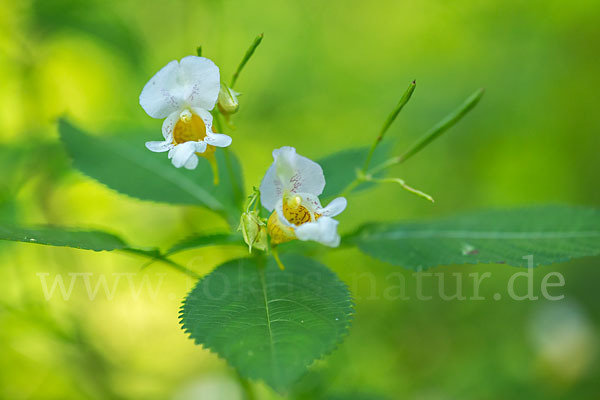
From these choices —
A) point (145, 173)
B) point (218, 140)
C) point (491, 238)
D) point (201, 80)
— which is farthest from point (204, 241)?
point (491, 238)

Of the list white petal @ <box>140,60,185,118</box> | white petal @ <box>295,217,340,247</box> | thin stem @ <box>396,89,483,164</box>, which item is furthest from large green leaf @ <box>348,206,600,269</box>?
white petal @ <box>140,60,185,118</box>

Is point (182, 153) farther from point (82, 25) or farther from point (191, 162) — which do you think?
point (82, 25)

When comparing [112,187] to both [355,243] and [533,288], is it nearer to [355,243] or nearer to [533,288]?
[355,243]

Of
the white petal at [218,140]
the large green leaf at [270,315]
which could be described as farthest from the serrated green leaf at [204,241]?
the white petal at [218,140]

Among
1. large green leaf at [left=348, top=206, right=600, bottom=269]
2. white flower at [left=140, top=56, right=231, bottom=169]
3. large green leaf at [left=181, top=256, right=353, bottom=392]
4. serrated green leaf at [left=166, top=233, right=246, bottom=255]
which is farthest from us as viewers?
large green leaf at [left=348, top=206, right=600, bottom=269]

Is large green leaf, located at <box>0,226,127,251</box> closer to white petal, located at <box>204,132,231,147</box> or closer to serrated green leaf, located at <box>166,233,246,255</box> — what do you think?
serrated green leaf, located at <box>166,233,246,255</box>

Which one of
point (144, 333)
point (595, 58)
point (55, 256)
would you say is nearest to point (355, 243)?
point (55, 256)

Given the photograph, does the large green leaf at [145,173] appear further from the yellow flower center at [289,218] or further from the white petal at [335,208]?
the white petal at [335,208]
